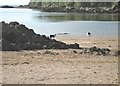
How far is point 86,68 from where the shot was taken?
15.0 meters

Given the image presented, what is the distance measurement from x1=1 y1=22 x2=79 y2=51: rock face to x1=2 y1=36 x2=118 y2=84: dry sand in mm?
1774

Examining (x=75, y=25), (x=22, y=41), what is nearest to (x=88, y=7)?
(x=75, y=25)

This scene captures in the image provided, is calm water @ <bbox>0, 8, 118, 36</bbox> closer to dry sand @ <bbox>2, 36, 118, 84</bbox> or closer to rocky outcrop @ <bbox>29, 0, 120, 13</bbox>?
dry sand @ <bbox>2, 36, 118, 84</bbox>

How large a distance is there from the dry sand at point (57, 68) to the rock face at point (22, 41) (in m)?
1.77

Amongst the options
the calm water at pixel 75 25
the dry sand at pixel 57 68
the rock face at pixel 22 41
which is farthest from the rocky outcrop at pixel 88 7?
the dry sand at pixel 57 68

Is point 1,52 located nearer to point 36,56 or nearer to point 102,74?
point 36,56

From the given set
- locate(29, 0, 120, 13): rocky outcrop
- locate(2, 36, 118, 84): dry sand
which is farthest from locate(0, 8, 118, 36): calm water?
locate(29, 0, 120, 13): rocky outcrop

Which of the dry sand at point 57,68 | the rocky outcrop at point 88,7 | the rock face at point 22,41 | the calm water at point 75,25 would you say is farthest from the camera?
the rocky outcrop at point 88,7

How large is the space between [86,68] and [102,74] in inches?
53.0

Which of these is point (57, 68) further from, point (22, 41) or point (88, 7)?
point (88, 7)

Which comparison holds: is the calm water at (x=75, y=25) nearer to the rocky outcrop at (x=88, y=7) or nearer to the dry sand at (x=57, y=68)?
the dry sand at (x=57, y=68)

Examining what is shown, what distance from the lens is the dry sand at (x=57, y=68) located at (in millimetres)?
12656

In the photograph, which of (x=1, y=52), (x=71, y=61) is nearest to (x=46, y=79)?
(x=71, y=61)

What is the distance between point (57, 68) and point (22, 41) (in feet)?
28.8
